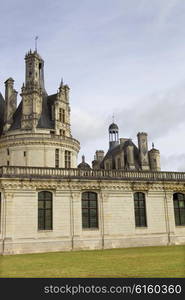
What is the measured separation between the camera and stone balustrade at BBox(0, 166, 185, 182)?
26672 mm

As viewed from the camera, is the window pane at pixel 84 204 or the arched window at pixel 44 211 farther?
the window pane at pixel 84 204

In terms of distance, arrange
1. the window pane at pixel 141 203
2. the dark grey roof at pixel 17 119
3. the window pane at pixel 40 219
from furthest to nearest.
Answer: the dark grey roof at pixel 17 119
the window pane at pixel 141 203
the window pane at pixel 40 219

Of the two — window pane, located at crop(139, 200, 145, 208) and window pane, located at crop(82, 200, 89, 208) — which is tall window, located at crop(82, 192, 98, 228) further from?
window pane, located at crop(139, 200, 145, 208)

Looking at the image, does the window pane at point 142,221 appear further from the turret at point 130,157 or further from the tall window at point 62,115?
the turret at point 130,157

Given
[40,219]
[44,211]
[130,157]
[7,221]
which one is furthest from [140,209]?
[130,157]

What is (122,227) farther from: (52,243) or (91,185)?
(52,243)

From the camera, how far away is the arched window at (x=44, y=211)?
1064 inches

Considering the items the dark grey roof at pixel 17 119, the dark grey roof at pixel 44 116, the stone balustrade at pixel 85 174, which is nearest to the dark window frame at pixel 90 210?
the stone balustrade at pixel 85 174

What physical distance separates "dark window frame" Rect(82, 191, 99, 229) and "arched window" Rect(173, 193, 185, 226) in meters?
8.28

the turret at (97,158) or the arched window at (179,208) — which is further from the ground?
the turret at (97,158)

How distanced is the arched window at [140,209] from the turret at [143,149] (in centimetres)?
2714

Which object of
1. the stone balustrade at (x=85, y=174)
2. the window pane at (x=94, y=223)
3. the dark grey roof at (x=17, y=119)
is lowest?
the window pane at (x=94, y=223)

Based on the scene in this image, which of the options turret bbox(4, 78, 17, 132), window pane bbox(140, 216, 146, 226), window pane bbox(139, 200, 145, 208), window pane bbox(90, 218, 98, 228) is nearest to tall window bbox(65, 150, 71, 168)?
turret bbox(4, 78, 17, 132)

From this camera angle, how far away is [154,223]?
101ft
